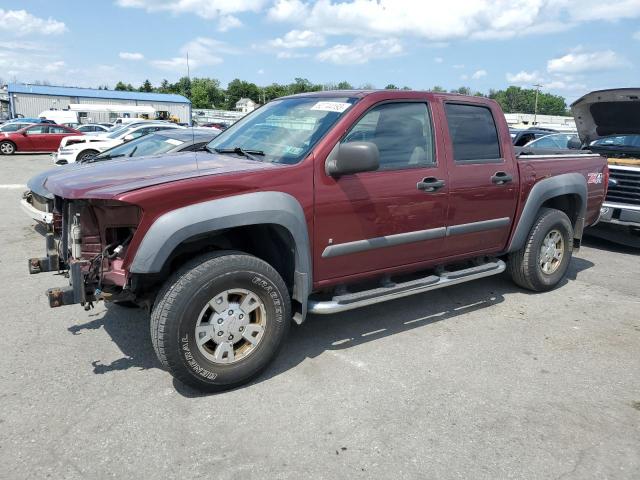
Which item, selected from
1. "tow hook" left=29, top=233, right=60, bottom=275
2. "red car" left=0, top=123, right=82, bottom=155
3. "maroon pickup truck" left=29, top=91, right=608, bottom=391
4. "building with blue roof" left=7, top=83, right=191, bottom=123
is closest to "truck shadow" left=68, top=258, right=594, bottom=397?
"maroon pickup truck" left=29, top=91, right=608, bottom=391

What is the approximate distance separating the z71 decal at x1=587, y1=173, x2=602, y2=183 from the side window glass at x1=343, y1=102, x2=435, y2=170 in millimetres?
2415

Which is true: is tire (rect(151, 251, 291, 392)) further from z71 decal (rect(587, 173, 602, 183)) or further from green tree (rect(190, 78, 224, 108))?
green tree (rect(190, 78, 224, 108))

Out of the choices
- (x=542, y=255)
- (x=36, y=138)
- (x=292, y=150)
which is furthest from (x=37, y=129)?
(x=542, y=255)

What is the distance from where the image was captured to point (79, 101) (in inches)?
2505

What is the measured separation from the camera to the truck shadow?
3.65 m

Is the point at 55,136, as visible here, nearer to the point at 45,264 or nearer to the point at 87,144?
the point at 87,144

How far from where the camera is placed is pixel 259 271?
10.6 feet

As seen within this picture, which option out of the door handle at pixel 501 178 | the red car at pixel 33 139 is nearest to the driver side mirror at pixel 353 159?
the door handle at pixel 501 178

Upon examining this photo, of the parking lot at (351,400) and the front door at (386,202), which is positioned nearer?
the parking lot at (351,400)

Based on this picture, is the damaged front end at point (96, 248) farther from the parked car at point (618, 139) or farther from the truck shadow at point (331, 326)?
the parked car at point (618, 139)

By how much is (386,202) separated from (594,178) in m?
3.12

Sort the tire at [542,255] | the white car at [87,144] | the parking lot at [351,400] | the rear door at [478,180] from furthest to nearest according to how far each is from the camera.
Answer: the white car at [87,144], the tire at [542,255], the rear door at [478,180], the parking lot at [351,400]

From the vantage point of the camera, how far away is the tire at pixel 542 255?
16.7 feet

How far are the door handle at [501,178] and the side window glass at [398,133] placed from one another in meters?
0.74
